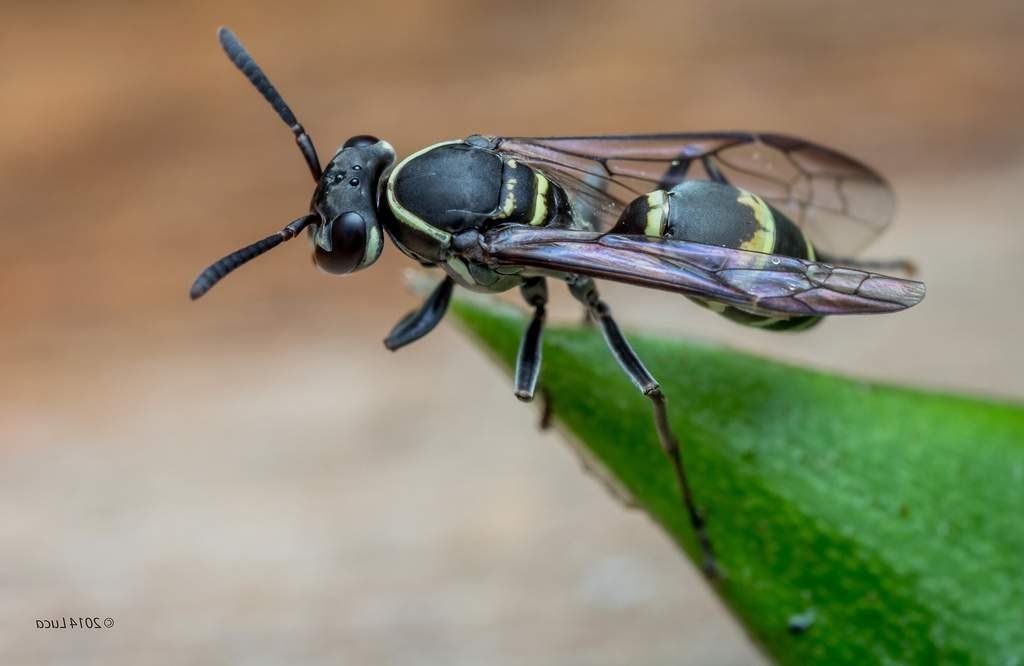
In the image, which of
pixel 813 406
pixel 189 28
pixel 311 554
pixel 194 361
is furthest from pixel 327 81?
pixel 813 406

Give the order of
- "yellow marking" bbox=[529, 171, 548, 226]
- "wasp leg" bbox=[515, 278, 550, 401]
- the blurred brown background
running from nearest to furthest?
"wasp leg" bbox=[515, 278, 550, 401], "yellow marking" bbox=[529, 171, 548, 226], the blurred brown background

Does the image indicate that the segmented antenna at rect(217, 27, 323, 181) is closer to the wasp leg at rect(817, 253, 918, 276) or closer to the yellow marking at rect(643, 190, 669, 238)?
the yellow marking at rect(643, 190, 669, 238)

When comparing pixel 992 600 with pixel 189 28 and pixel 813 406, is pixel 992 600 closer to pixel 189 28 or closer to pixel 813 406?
pixel 813 406

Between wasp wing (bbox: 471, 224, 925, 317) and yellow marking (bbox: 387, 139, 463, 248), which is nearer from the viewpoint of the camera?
wasp wing (bbox: 471, 224, 925, 317)

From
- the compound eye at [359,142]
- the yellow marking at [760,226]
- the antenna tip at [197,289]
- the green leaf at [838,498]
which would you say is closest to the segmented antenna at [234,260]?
the antenna tip at [197,289]

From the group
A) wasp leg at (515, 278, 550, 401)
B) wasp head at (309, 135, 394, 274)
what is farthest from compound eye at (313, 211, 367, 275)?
wasp leg at (515, 278, 550, 401)

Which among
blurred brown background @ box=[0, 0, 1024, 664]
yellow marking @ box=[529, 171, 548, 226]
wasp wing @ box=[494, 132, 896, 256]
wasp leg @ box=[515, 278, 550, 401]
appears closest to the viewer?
wasp leg @ box=[515, 278, 550, 401]

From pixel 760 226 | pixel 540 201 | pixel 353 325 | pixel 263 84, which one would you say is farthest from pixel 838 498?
pixel 353 325
